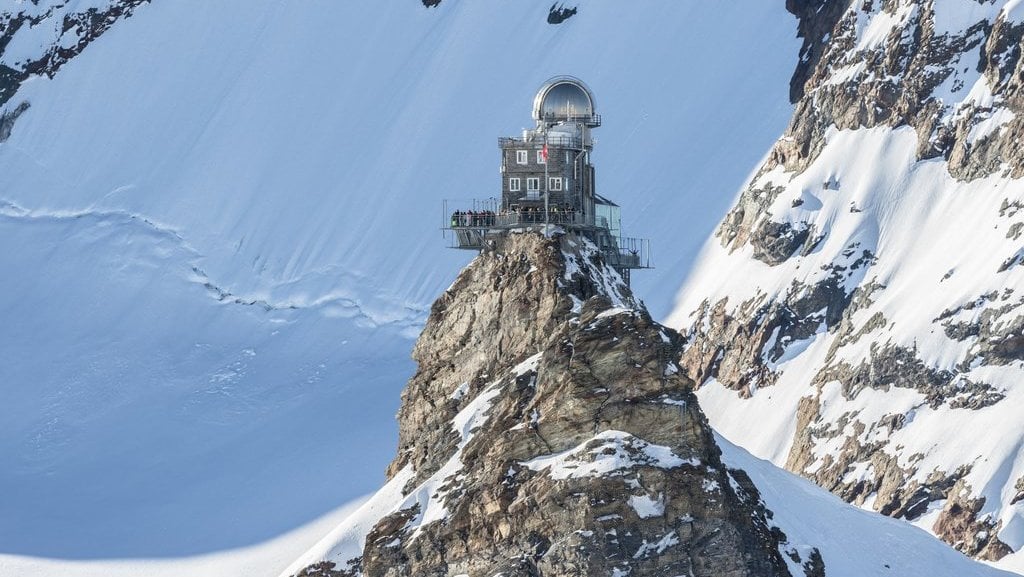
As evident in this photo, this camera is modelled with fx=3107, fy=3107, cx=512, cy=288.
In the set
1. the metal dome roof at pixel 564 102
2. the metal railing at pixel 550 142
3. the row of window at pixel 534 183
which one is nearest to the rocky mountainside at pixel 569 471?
the row of window at pixel 534 183

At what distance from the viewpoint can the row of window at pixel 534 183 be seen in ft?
471

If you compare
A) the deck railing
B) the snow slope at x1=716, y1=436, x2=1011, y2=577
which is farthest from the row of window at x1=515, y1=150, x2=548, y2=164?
the snow slope at x1=716, y1=436, x2=1011, y2=577

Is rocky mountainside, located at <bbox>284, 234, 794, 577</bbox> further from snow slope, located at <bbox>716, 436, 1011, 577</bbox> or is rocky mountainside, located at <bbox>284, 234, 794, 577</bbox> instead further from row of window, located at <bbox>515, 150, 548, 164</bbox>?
row of window, located at <bbox>515, 150, 548, 164</bbox>

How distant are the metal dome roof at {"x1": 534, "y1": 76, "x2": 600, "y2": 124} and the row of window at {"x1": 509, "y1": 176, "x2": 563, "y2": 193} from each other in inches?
248

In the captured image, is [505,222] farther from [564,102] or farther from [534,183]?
[564,102]

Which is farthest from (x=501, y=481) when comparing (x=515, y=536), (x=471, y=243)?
(x=471, y=243)

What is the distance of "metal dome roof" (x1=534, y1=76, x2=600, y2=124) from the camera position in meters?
150

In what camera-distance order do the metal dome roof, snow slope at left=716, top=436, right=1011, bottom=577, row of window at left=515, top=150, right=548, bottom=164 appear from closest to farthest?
1. snow slope at left=716, top=436, right=1011, bottom=577
2. row of window at left=515, top=150, right=548, bottom=164
3. the metal dome roof

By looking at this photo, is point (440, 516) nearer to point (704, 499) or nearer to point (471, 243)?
point (704, 499)

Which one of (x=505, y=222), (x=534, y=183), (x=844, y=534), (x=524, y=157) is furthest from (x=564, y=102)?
(x=844, y=534)

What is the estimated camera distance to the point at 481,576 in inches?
4776

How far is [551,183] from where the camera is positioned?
5669 inches

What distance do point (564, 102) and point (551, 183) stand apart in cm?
731

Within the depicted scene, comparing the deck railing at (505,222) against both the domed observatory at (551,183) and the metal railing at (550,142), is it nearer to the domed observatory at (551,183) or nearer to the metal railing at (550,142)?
the domed observatory at (551,183)
